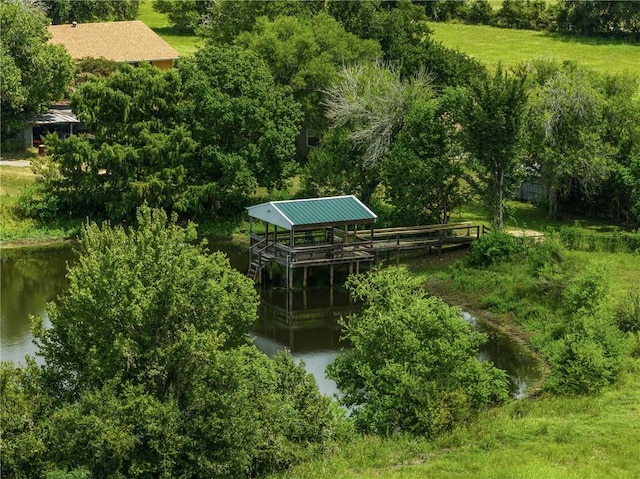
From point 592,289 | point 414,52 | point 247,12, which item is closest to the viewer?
point 592,289

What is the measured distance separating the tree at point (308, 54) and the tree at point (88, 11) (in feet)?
91.4

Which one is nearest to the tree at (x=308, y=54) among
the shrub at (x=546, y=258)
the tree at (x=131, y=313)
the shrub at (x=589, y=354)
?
the shrub at (x=546, y=258)

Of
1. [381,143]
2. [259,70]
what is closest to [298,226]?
[381,143]

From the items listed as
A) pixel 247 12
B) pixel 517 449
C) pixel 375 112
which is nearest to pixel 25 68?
pixel 247 12

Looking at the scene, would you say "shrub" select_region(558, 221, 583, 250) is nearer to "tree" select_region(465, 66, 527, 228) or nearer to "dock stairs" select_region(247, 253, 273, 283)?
"tree" select_region(465, 66, 527, 228)

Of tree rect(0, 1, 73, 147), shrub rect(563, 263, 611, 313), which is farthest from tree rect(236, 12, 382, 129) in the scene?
shrub rect(563, 263, 611, 313)

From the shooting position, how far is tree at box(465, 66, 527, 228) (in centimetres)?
4678

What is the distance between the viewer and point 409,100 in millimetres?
50906

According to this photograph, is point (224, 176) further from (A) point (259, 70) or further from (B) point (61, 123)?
(B) point (61, 123)

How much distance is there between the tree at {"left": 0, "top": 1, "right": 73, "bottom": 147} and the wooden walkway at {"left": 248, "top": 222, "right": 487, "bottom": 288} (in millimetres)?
18772

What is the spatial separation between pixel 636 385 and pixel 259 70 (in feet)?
88.7

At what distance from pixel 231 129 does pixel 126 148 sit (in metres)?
4.89

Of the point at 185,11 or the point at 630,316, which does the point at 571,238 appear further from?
the point at 185,11

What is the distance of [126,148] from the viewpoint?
1991 inches
